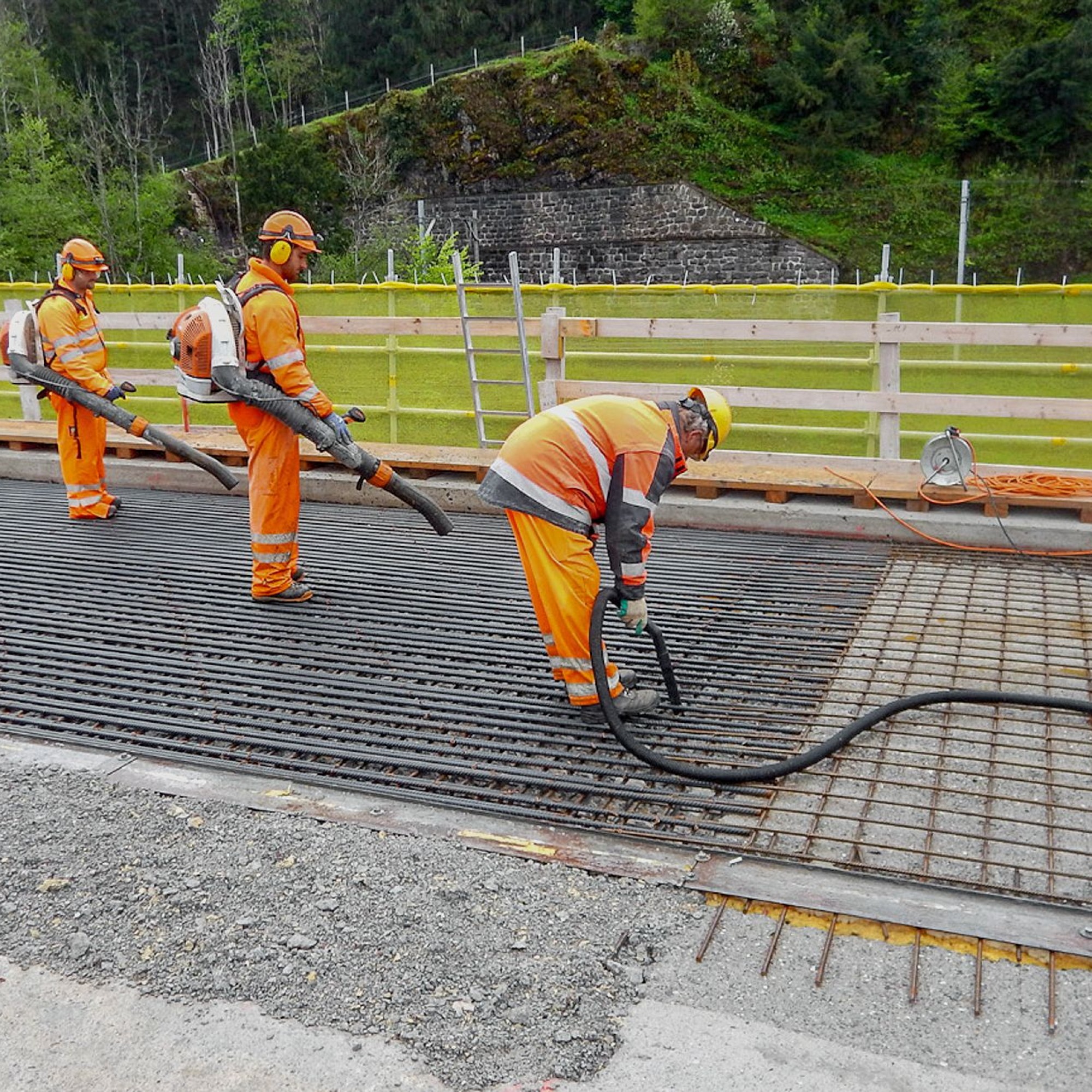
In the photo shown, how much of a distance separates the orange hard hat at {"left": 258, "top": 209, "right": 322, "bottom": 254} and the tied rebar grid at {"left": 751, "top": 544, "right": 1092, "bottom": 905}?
11.8 ft

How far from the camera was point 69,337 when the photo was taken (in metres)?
7.37

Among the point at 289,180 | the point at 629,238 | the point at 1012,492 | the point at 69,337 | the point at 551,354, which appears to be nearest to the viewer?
the point at 1012,492

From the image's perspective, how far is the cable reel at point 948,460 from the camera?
21.8 feet

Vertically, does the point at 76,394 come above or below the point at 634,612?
above

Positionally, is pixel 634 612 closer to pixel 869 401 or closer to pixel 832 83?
pixel 869 401

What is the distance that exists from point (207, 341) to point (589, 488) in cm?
259

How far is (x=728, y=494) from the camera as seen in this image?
7.55m

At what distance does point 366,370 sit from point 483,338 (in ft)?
3.66

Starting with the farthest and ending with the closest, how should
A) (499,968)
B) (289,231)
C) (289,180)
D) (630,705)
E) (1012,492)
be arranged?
(289,180)
(1012,492)
(289,231)
(630,705)
(499,968)

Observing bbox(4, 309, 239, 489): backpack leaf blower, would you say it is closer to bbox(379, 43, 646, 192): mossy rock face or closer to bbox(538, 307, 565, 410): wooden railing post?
bbox(538, 307, 565, 410): wooden railing post

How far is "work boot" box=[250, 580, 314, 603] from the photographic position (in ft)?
19.8

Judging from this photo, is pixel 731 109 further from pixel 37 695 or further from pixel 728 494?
pixel 37 695

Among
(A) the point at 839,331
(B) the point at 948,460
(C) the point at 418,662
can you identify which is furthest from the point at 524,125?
(C) the point at 418,662

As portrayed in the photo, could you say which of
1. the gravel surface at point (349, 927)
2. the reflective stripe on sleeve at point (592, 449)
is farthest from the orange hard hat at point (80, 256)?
the gravel surface at point (349, 927)
